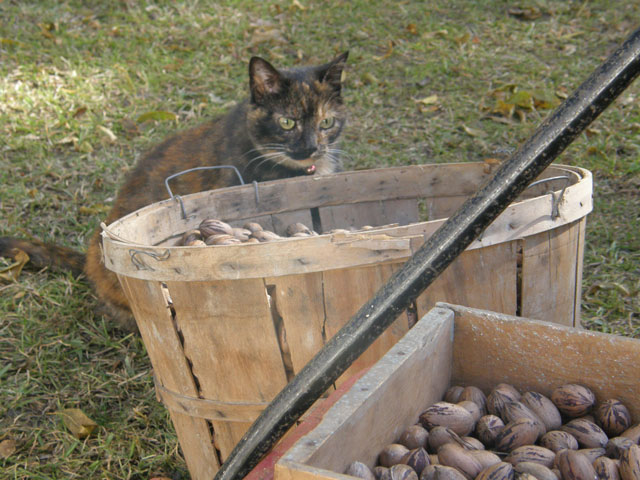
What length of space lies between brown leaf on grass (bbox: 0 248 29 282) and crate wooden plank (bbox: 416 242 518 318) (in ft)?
6.64

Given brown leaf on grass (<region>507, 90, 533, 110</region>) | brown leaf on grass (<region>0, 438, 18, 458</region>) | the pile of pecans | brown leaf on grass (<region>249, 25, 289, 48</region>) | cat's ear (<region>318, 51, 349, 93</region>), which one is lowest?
brown leaf on grass (<region>0, 438, 18, 458</region>)

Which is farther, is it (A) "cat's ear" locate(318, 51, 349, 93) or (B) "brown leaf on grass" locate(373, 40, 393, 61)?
(B) "brown leaf on grass" locate(373, 40, 393, 61)

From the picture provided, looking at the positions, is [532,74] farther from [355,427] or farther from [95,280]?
[355,427]

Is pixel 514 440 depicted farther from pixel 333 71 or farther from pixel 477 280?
pixel 333 71

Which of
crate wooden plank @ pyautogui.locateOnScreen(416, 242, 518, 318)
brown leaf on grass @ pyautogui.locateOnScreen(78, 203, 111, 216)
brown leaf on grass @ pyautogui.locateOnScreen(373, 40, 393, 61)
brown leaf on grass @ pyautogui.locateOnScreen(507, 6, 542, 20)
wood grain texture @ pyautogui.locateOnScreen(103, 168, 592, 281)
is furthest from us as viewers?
brown leaf on grass @ pyautogui.locateOnScreen(507, 6, 542, 20)

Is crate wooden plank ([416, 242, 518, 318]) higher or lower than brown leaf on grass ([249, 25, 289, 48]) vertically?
lower

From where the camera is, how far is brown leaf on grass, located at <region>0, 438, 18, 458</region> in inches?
80.5

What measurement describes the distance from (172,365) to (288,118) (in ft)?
4.53

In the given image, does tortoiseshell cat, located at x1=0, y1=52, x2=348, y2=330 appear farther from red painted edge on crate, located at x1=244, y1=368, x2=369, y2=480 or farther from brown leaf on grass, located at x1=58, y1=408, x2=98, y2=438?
red painted edge on crate, located at x1=244, y1=368, x2=369, y2=480

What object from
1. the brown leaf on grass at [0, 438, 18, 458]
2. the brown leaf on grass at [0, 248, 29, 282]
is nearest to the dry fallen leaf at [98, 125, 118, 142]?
the brown leaf on grass at [0, 248, 29, 282]

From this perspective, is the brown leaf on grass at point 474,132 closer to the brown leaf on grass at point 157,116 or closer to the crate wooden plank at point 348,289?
the brown leaf on grass at point 157,116

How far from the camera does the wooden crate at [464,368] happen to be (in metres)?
1.01

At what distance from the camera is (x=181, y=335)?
63.1 inches

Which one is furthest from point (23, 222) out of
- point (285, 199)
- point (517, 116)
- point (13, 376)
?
point (517, 116)
